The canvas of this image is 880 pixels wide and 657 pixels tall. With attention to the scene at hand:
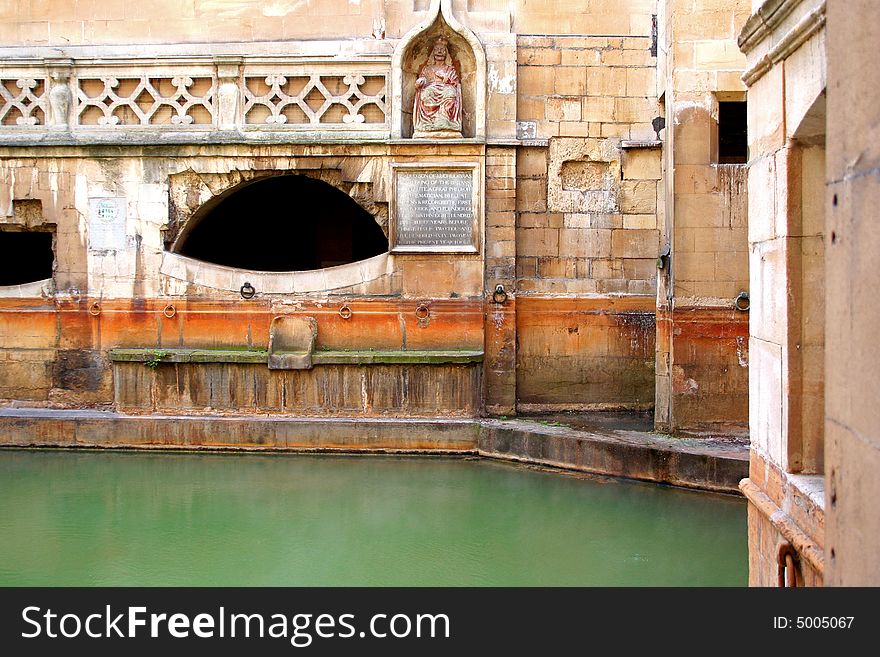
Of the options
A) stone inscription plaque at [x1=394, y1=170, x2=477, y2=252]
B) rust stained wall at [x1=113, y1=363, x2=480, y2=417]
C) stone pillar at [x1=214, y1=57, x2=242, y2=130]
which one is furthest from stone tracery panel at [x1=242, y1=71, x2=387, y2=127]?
rust stained wall at [x1=113, y1=363, x2=480, y2=417]

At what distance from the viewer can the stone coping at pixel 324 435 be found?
7.94 m

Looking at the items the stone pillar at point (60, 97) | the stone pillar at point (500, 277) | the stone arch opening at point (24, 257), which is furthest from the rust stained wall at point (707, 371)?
the stone arch opening at point (24, 257)

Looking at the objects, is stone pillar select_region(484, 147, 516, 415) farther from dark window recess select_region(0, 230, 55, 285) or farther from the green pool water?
dark window recess select_region(0, 230, 55, 285)

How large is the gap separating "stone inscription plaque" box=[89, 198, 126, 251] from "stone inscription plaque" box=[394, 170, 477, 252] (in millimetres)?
2868

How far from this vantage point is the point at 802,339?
3.27 m

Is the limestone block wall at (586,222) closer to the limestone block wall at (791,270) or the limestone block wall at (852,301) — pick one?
the limestone block wall at (791,270)

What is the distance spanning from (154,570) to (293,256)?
7.73m

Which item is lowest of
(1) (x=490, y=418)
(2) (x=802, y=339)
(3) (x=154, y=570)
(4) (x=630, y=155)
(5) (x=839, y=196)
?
(3) (x=154, y=570)

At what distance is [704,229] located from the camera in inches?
315

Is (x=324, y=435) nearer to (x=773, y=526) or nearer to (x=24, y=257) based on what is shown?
(x=773, y=526)

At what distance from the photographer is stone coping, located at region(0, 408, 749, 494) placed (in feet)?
26.0

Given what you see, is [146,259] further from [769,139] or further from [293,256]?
[769,139]

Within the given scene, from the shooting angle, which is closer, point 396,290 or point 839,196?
point 839,196

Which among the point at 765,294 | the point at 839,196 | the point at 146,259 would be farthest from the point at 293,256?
the point at 839,196
